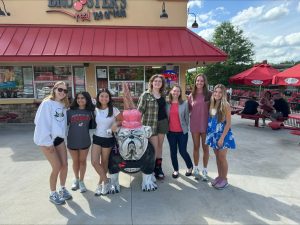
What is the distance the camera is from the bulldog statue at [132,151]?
11.4 feet

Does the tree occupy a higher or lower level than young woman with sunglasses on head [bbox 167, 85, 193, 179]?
higher

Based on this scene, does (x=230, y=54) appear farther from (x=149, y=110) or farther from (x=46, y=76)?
(x=149, y=110)

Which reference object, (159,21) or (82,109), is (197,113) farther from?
(159,21)

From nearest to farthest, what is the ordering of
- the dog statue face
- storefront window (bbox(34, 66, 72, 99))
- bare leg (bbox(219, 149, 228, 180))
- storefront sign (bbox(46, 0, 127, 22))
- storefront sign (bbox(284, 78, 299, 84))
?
the dog statue face < bare leg (bbox(219, 149, 228, 180)) < storefront sign (bbox(284, 78, 299, 84)) < storefront sign (bbox(46, 0, 127, 22)) < storefront window (bbox(34, 66, 72, 99))

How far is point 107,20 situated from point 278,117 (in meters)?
7.49

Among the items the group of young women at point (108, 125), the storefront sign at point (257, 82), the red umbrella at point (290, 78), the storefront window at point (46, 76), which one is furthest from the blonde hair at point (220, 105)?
the storefront window at point (46, 76)

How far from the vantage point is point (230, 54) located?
27.6 metres

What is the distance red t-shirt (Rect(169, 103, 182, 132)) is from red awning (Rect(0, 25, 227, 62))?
4996 millimetres

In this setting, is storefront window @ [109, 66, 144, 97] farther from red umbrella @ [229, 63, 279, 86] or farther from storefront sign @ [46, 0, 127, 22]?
red umbrella @ [229, 63, 279, 86]

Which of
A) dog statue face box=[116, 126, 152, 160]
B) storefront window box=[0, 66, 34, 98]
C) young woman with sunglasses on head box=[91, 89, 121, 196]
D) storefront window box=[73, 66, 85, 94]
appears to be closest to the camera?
dog statue face box=[116, 126, 152, 160]

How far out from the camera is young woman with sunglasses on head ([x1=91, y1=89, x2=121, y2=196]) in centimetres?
356

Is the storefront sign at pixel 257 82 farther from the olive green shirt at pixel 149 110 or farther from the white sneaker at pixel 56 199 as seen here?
the white sneaker at pixel 56 199

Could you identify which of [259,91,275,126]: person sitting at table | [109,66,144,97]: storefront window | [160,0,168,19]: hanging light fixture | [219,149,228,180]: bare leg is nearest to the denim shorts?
[219,149,228,180]: bare leg

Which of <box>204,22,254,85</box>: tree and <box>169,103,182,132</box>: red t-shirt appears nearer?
<box>169,103,182,132</box>: red t-shirt
